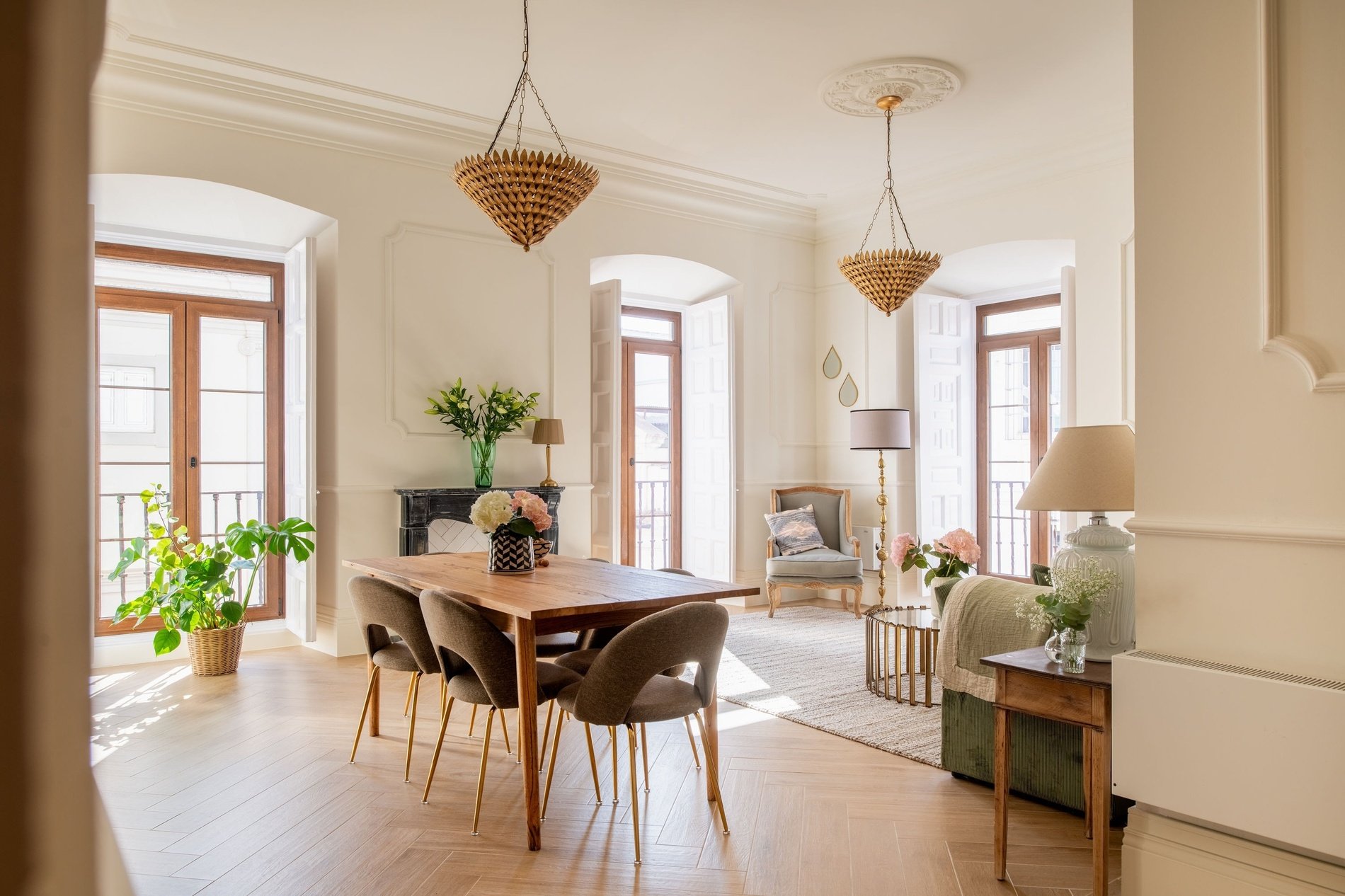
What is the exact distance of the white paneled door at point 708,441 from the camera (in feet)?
25.2

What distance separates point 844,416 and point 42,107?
25.8 feet

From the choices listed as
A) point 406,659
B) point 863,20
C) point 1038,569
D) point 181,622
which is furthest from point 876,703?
point 181,622

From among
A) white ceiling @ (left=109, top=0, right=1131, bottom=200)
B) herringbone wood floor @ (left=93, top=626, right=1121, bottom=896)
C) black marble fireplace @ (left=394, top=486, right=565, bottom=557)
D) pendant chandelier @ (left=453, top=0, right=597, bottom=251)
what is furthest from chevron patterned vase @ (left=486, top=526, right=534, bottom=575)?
white ceiling @ (left=109, top=0, right=1131, bottom=200)

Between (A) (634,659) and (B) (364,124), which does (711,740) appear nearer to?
(A) (634,659)

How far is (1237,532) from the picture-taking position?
204 centimetres

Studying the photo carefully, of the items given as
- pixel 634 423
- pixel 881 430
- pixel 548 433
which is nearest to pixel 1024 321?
pixel 881 430

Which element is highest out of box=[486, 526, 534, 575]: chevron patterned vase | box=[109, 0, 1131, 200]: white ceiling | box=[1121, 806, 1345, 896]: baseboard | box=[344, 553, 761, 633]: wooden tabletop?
box=[109, 0, 1131, 200]: white ceiling

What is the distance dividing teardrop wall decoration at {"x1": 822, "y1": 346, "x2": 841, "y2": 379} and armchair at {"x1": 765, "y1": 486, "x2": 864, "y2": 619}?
1040 millimetres

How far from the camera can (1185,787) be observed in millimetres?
2102

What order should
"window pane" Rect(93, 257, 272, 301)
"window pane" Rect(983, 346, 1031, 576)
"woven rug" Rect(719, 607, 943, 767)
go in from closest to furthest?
"woven rug" Rect(719, 607, 943, 767), "window pane" Rect(93, 257, 272, 301), "window pane" Rect(983, 346, 1031, 576)

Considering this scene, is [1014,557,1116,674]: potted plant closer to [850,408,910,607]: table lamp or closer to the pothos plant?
[850,408,910,607]: table lamp

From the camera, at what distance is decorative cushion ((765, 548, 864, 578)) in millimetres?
6852

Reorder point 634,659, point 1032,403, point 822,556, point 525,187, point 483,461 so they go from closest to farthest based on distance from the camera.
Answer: point 634,659, point 525,187, point 483,461, point 822,556, point 1032,403

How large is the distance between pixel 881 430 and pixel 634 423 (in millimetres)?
2577
